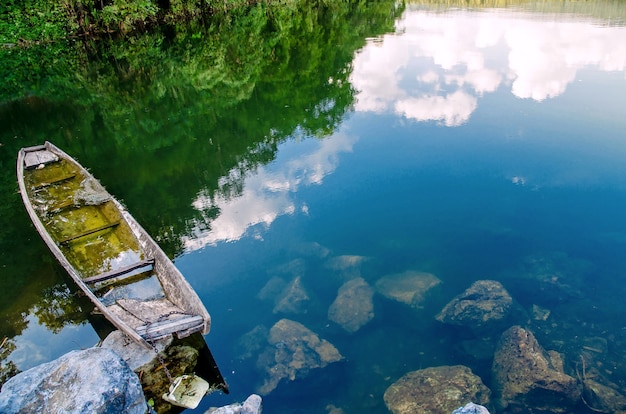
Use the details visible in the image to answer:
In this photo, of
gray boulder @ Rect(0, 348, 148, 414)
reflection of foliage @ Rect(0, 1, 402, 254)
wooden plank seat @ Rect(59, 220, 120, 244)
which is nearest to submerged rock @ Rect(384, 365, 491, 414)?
gray boulder @ Rect(0, 348, 148, 414)

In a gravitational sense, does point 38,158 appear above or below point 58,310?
above

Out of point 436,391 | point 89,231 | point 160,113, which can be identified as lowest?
point 436,391

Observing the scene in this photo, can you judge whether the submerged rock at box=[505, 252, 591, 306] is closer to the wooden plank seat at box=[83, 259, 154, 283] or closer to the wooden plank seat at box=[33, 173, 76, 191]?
the wooden plank seat at box=[83, 259, 154, 283]

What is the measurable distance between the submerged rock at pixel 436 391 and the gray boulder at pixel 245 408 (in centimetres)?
249

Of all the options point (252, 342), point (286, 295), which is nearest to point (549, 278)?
point (286, 295)

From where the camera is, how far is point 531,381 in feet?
27.3

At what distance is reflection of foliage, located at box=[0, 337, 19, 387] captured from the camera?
900 centimetres

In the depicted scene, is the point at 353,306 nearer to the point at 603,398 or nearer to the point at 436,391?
the point at 436,391

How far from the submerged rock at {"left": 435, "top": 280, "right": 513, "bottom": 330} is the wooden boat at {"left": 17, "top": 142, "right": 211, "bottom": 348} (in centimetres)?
568

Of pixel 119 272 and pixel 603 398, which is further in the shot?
pixel 119 272

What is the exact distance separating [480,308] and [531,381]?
2.07m

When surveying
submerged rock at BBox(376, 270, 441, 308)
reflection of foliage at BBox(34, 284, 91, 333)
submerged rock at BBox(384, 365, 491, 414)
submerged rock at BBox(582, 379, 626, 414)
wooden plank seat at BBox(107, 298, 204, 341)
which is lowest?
submerged rock at BBox(582, 379, 626, 414)

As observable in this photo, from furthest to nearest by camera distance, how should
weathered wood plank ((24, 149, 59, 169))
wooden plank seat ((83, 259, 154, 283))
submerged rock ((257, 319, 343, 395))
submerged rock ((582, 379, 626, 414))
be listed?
A: 1. weathered wood plank ((24, 149, 59, 169))
2. wooden plank seat ((83, 259, 154, 283))
3. submerged rock ((257, 319, 343, 395))
4. submerged rock ((582, 379, 626, 414))

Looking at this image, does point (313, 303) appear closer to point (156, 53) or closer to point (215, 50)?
point (215, 50)
